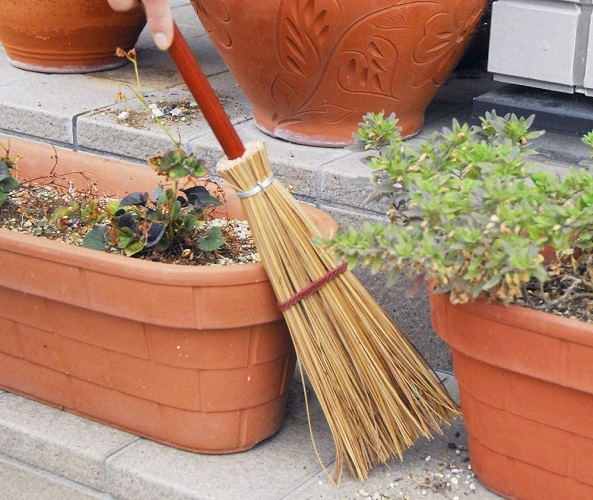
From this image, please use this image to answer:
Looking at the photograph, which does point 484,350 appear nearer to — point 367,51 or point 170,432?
point 170,432

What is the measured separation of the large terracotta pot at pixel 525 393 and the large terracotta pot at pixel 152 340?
388mm

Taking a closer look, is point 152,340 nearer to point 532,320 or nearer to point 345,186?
point 345,186

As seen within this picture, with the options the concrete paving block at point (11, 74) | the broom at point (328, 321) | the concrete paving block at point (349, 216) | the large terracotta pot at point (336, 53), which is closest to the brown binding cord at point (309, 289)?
the broom at point (328, 321)

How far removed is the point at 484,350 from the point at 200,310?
0.56 meters

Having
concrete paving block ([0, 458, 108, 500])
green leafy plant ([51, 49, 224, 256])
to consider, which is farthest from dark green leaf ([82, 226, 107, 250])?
concrete paving block ([0, 458, 108, 500])

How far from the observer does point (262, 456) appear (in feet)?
7.25

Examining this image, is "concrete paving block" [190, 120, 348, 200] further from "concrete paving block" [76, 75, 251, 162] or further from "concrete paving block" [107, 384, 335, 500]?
"concrete paving block" [107, 384, 335, 500]

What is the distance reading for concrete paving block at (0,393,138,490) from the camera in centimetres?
224

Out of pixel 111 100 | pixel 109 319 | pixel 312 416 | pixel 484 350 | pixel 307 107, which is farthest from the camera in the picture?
pixel 111 100

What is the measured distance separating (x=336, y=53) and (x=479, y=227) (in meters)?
0.87

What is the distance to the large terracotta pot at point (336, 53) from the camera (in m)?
2.42

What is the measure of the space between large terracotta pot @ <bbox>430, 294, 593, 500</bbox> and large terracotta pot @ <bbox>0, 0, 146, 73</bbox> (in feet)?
5.75

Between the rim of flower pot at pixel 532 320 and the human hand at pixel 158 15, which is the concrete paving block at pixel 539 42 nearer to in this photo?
the rim of flower pot at pixel 532 320

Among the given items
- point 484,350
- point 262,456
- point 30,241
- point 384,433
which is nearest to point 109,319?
point 30,241
